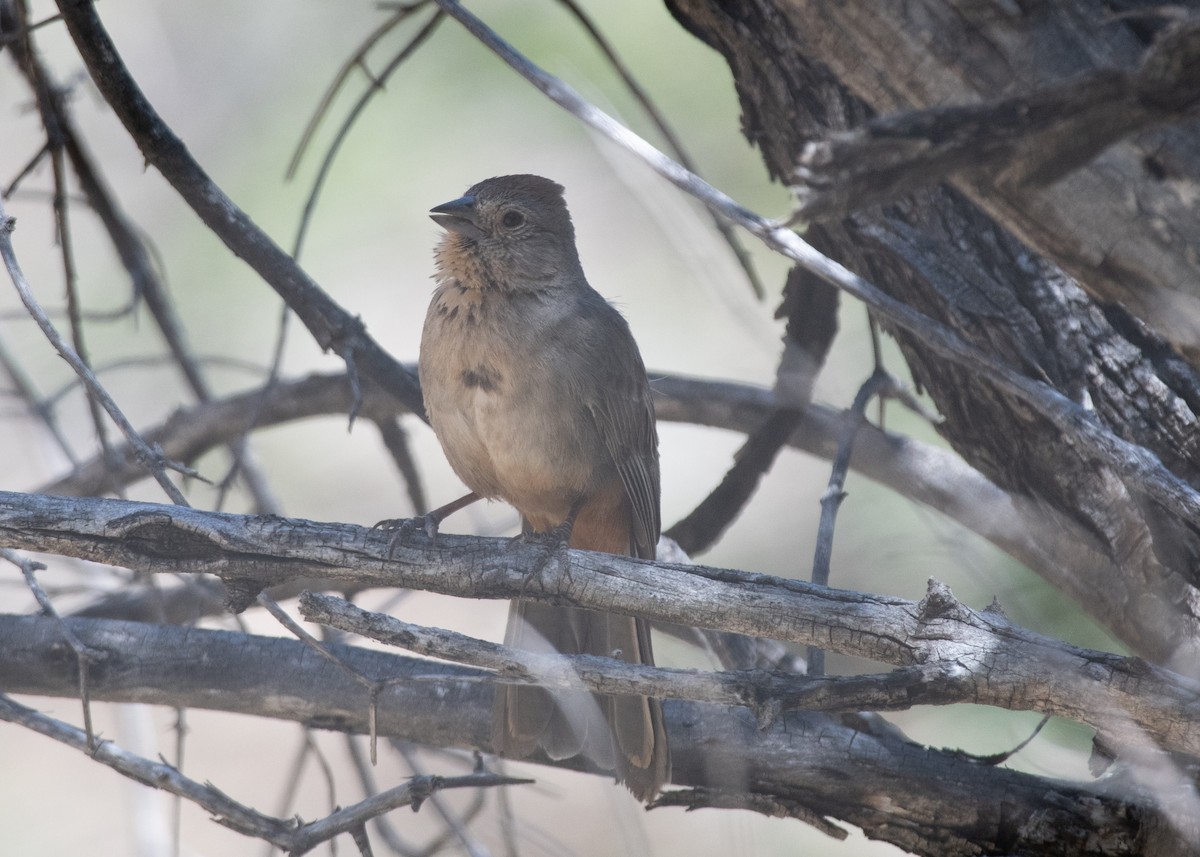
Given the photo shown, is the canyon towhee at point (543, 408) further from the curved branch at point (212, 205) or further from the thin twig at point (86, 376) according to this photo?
the thin twig at point (86, 376)

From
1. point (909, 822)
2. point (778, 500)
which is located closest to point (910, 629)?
point (909, 822)

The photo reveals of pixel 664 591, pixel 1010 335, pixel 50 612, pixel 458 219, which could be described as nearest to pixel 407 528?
pixel 664 591

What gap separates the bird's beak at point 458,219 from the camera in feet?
14.5

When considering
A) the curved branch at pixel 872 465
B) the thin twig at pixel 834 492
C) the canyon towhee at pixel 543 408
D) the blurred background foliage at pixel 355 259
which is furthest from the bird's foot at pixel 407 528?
the blurred background foliage at pixel 355 259

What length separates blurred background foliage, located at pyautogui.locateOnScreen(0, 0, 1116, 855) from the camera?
6.93 m

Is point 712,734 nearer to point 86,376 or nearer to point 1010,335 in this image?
point 1010,335

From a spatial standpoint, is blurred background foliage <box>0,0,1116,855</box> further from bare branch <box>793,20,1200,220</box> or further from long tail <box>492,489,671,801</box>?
bare branch <box>793,20,1200,220</box>

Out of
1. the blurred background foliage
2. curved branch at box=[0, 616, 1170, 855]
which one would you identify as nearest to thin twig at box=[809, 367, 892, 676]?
curved branch at box=[0, 616, 1170, 855]

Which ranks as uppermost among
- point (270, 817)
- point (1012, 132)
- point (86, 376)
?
point (86, 376)

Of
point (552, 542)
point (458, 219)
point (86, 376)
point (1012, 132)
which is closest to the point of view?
point (1012, 132)

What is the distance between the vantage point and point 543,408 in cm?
409

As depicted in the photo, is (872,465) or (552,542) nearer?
(552,542)

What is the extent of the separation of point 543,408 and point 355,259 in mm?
4842

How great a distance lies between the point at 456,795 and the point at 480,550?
3834 millimetres
